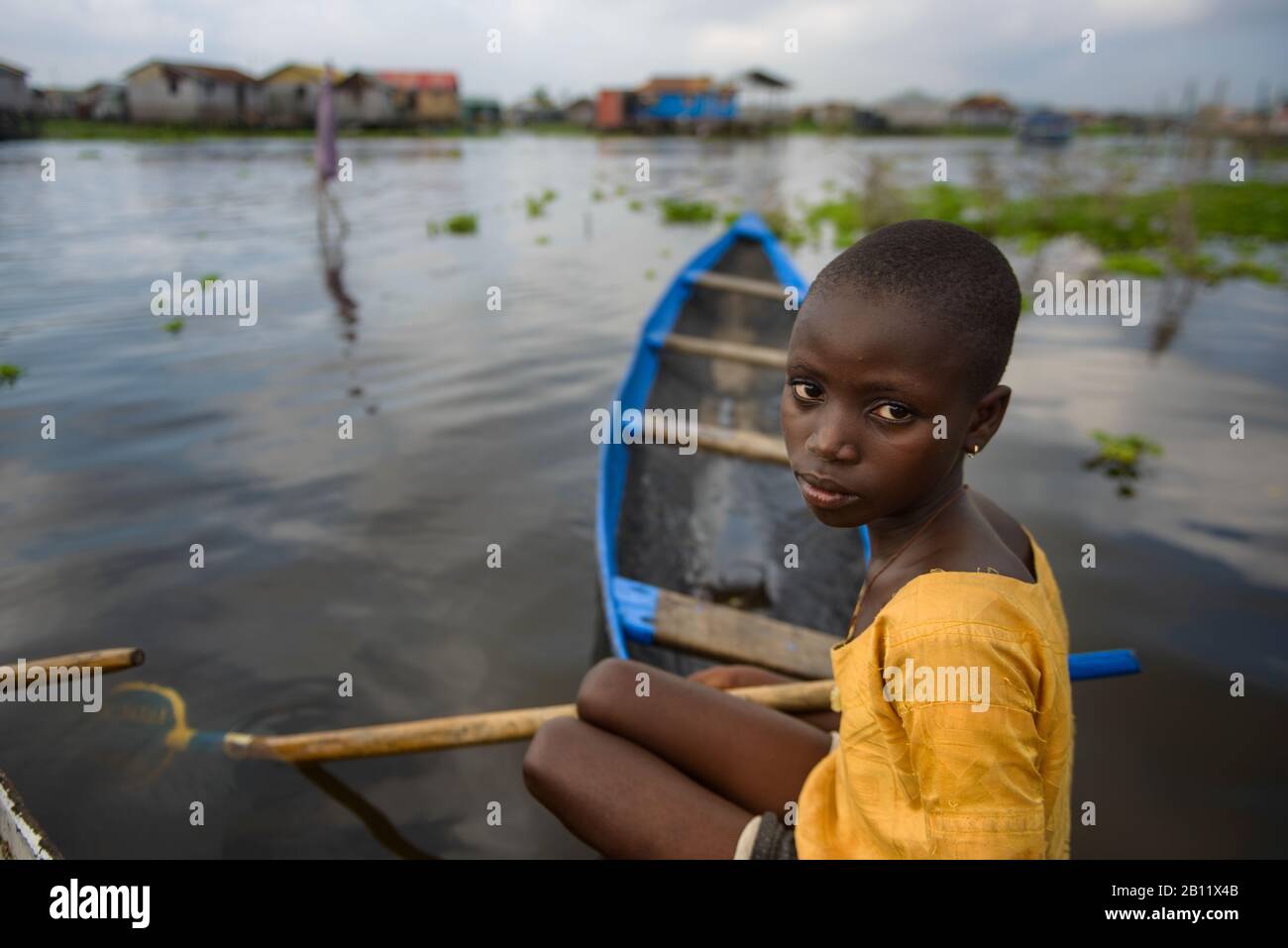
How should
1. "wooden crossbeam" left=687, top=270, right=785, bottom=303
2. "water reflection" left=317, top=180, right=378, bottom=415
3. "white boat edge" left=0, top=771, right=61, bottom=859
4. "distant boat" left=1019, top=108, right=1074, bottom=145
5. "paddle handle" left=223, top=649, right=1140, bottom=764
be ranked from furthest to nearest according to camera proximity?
1. "distant boat" left=1019, top=108, right=1074, bottom=145
2. "water reflection" left=317, top=180, right=378, bottom=415
3. "wooden crossbeam" left=687, top=270, right=785, bottom=303
4. "paddle handle" left=223, top=649, right=1140, bottom=764
5. "white boat edge" left=0, top=771, right=61, bottom=859

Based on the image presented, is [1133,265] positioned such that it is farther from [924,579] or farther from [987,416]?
[924,579]

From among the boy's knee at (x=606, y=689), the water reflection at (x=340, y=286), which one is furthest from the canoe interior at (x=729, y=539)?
the water reflection at (x=340, y=286)

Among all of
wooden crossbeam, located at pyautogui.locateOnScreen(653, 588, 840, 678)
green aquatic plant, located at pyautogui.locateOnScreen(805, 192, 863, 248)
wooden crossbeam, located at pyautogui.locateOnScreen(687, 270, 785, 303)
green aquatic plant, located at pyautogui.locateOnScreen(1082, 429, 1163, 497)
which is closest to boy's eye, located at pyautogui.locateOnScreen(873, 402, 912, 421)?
wooden crossbeam, located at pyautogui.locateOnScreen(653, 588, 840, 678)

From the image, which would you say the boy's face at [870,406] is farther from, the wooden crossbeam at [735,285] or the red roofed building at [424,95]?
the red roofed building at [424,95]

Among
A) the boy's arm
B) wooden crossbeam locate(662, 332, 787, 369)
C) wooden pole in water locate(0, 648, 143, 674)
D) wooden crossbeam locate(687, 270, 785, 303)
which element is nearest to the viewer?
wooden pole in water locate(0, 648, 143, 674)

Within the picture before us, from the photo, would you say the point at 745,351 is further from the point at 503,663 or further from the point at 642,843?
the point at 642,843

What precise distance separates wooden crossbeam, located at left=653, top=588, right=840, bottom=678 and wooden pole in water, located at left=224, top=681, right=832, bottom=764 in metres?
0.41

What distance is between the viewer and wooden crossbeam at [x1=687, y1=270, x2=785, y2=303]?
6695 mm

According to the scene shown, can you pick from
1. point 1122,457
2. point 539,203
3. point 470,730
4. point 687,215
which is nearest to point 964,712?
point 470,730

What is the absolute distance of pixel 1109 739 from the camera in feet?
11.3

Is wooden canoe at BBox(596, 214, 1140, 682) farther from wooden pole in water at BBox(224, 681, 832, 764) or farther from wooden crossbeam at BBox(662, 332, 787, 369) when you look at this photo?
wooden pole in water at BBox(224, 681, 832, 764)

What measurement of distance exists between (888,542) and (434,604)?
10.6ft

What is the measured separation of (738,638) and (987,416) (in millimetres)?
1868
